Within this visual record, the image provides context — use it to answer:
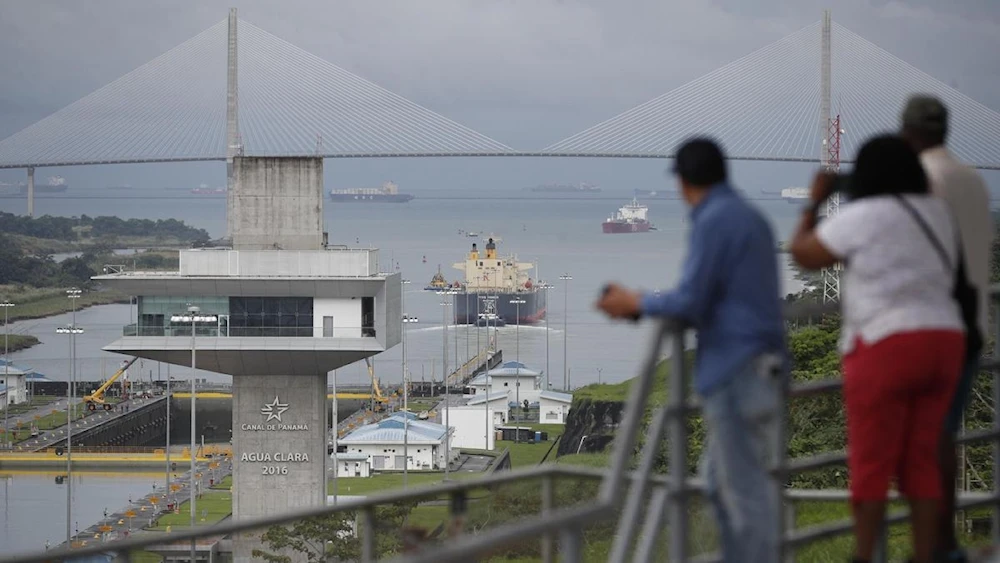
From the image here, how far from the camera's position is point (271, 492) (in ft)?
90.0

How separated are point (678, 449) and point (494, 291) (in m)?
91.7

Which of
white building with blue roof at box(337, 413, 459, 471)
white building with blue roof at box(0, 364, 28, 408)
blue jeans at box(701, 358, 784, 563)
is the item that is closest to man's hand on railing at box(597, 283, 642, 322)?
blue jeans at box(701, 358, 784, 563)

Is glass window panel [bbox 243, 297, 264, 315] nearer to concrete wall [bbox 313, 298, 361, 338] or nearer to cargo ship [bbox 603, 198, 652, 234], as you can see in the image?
concrete wall [bbox 313, 298, 361, 338]

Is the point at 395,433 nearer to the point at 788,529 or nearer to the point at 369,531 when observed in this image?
the point at 788,529


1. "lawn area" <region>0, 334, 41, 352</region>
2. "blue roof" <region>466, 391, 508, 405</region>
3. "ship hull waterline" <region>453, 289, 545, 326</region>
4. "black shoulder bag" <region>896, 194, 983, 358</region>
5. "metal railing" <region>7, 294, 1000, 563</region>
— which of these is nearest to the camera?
"metal railing" <region>7, 294, 1000, 563</region>

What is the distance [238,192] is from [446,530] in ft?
81.0

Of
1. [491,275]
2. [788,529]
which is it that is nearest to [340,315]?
[788,529]

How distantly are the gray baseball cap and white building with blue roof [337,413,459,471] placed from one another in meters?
36.1

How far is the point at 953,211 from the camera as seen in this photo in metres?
3.76

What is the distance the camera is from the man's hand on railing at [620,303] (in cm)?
318

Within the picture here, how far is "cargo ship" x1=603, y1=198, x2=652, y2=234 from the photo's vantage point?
17812cm

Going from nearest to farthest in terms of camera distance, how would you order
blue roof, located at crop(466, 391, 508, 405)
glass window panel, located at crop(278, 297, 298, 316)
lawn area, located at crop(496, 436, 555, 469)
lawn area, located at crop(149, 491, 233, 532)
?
1. glass window panel, located at crop(278, 297, 298, 316)
2. lawn area, located at crop(149, 491, 233, 532)
3. lawn area, located at crop(496, 436, 555, 469)
4. blue roof, located at crop(466, 391, 508, 405)

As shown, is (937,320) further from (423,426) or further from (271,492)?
(423,426)

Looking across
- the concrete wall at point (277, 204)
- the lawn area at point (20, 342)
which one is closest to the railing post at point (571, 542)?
the concrete wall at point (277, 204)
